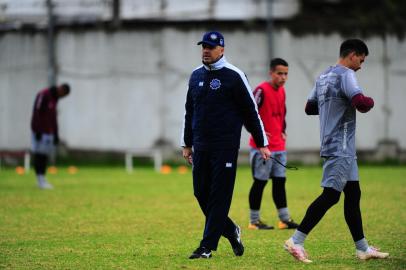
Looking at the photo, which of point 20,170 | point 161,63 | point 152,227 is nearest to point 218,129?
point 152,227

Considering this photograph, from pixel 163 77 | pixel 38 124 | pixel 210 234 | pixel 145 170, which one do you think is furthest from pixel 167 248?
pixel 163 77

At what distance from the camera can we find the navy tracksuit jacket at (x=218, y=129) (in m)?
9.27

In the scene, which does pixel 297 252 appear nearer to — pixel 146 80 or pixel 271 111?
pixel 271 111

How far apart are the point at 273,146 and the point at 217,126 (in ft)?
11.8

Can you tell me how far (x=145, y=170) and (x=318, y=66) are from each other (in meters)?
6.06

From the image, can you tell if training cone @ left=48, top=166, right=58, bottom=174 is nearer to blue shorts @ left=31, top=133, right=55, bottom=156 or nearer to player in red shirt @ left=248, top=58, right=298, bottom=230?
blue shorts @ left=31, top=133, right=55, bottom=156

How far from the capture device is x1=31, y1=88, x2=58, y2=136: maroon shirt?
759 inches

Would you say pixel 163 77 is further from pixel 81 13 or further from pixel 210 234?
pixel 210 234

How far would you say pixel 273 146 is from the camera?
1277cm

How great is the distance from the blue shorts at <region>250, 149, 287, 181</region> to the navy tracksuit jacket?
11.1 feet

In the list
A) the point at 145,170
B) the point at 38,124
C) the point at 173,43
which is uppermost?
the point at 173,43

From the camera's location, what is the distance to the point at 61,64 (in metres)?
28.6

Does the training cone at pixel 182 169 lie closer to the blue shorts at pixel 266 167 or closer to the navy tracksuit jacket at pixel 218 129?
the blue shorts at pixel 266 167

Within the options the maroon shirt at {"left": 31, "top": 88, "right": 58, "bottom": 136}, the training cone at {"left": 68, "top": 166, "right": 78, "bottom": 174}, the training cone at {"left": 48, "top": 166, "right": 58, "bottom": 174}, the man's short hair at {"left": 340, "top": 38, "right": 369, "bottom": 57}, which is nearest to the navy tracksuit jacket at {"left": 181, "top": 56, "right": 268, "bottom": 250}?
the man's short hair at {"left": 340, "top": 38, "right": 369, "bottom": 57}
